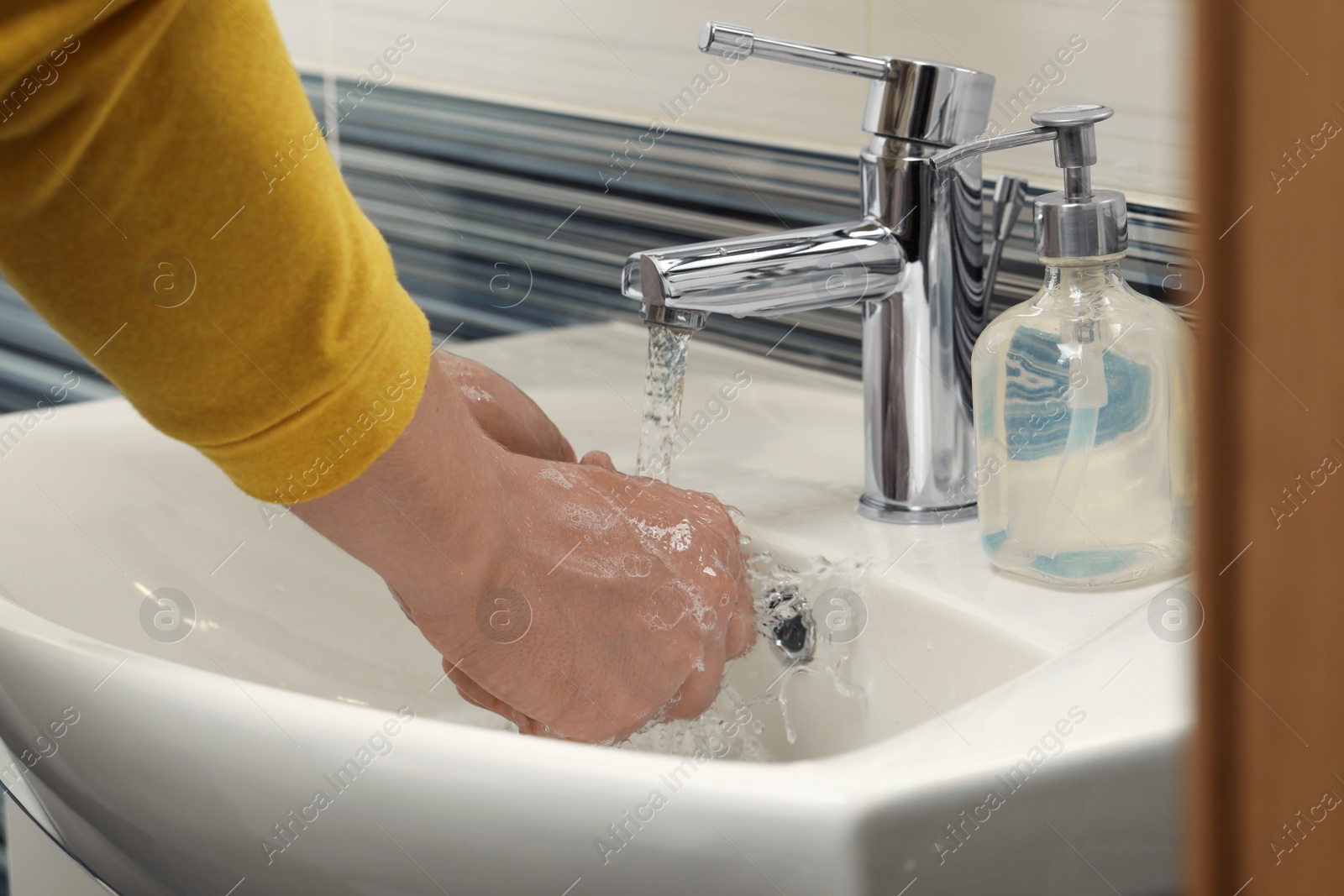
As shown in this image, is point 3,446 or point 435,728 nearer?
point 435,728

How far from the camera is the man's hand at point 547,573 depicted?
1.24 feet

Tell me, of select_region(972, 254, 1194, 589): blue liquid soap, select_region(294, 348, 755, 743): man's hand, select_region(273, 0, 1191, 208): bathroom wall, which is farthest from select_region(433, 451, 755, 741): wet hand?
select_region(273, 0, 1191, 208): bathroom wall

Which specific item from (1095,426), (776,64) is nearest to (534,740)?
(1095,426)

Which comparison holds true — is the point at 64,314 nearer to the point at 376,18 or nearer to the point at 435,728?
the point at 435,728

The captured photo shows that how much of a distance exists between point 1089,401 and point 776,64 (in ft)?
1.08

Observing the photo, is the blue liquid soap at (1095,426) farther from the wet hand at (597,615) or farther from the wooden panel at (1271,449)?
the wooden panel at (1271,449)

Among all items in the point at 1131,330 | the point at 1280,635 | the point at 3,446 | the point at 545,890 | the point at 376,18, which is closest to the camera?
the point at 1280,635

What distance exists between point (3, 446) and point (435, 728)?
402 millimetres

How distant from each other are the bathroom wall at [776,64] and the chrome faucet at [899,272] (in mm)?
61

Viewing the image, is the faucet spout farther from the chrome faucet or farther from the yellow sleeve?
the yellow sleeve

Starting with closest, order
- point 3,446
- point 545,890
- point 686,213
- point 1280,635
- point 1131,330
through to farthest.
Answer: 1. point 1280,635
2. point 545,890
3. point 1131,330
4. point 3,446
5. point 686,213

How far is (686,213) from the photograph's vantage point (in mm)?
756

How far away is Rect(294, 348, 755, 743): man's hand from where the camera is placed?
377mm

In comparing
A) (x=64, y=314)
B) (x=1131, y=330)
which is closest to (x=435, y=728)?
(x=64, y=314)
